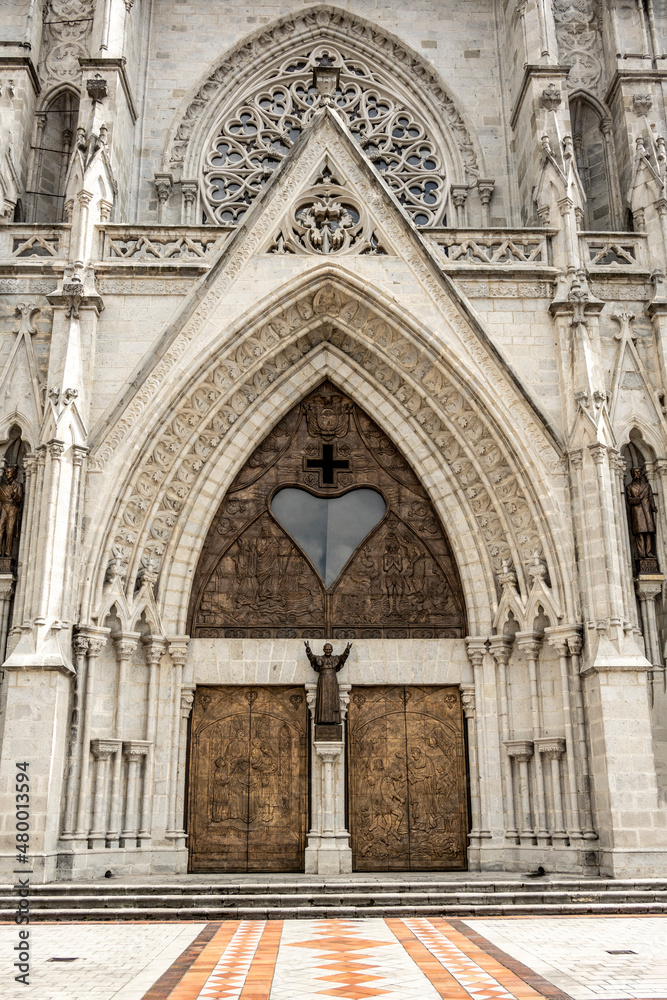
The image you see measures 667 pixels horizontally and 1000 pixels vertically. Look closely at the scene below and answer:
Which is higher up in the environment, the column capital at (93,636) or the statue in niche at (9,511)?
the statue in niche at (9,511)

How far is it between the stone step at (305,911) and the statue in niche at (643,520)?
4.67m

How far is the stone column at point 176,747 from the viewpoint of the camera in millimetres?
12398

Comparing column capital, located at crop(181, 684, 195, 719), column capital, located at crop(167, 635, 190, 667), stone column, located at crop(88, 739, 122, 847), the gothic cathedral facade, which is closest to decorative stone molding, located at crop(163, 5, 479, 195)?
the gothic cathedral facade

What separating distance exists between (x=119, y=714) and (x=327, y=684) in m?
2.80

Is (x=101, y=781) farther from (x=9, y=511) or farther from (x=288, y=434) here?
(x=288, y=434)

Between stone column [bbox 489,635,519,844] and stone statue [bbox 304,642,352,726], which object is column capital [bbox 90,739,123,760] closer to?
stone statue [bbox 304,642,352,726]

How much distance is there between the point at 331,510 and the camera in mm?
14289

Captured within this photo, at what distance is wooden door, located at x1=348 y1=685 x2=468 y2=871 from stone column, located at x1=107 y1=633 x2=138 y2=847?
313 centimetres

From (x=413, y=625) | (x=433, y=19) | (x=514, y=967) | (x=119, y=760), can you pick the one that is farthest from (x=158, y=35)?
(x=514, y=967)

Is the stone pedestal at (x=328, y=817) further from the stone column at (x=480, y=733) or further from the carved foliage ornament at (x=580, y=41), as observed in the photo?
the carved foliage ornament at (x=580, y=41)

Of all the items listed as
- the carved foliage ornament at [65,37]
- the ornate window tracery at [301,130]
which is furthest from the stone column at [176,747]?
the carved foliage ornament at [65,37]

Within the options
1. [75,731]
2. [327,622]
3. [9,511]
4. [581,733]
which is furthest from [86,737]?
[581,733]

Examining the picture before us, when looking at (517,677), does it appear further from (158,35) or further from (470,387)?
(158,35)

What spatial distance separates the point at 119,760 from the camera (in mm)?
12211
